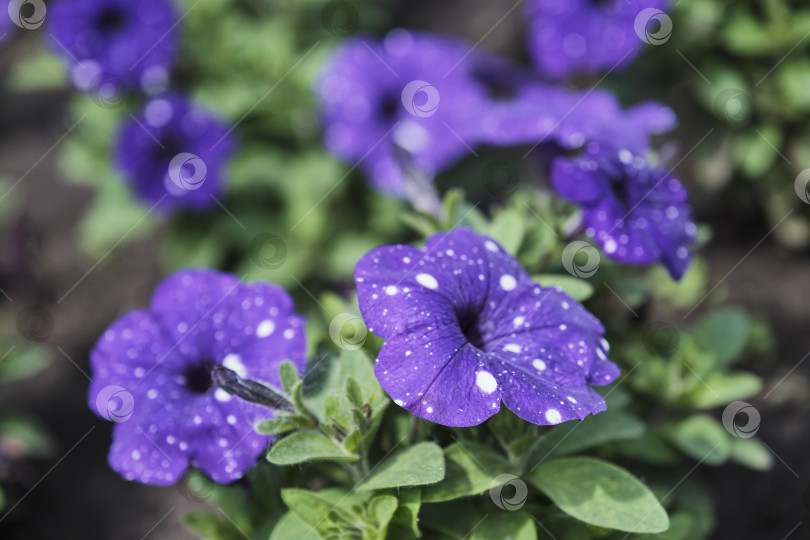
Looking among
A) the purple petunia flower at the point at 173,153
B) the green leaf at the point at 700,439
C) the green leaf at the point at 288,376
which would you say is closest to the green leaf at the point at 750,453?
the green leaf at the point at 700,439

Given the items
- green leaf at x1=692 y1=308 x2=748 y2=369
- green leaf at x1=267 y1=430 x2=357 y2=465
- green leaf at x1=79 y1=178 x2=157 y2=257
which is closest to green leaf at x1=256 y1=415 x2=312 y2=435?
green leaf at x1=267 y1=430 x2=357 y2=465

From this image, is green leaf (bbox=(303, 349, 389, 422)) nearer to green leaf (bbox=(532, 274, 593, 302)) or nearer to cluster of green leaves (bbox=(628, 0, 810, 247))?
green leaf (bbox=(532, 274, 593, 302))

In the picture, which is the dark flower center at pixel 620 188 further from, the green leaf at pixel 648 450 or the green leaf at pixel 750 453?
the green leaf at pixel 750 453

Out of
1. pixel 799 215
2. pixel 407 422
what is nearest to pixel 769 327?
pixel 799 215

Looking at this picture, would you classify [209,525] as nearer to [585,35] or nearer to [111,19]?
[111,19]

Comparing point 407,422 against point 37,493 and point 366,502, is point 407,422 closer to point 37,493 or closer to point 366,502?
point 366,502

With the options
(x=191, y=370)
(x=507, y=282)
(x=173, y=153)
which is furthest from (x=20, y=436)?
(x=507, y=282)
